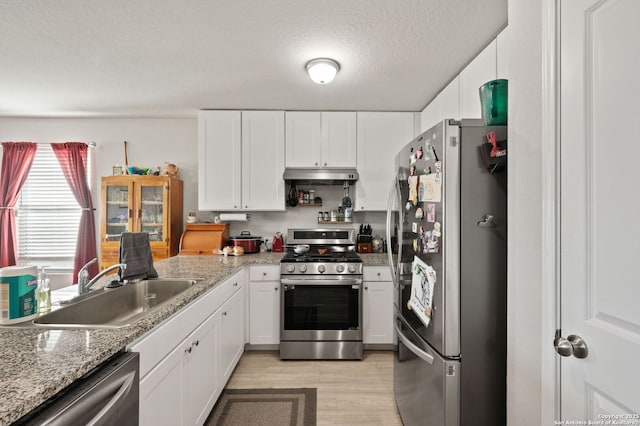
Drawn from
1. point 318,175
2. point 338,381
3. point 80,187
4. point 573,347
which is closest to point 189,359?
point 338,381

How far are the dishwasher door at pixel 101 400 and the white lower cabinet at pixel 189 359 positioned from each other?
0.08m

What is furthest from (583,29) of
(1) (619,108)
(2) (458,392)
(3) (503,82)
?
(2) (458,392)

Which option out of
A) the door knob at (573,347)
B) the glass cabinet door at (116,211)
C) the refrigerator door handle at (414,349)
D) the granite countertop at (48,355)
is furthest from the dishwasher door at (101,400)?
the glass cabinet door at (116,211)

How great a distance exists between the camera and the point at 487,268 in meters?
1.35

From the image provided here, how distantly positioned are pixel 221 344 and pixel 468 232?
1.79 metres

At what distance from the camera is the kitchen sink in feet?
4.37

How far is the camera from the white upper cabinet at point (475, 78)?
6.47 feet

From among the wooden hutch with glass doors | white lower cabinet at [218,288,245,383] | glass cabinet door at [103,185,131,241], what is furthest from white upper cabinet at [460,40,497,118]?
glass cabinet door at [103,185,131,241]

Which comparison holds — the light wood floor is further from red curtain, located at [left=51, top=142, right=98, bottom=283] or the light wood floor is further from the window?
the window

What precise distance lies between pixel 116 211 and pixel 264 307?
2.12 metres

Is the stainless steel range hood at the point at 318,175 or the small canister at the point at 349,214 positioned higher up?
the stainless steel range hood at the point at 318,175

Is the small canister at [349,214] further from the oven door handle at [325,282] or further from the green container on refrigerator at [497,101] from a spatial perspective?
the green container on refrigerator at [497,101]

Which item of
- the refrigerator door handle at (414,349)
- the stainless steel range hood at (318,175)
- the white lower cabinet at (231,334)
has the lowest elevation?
the white lower cabinet at (231,334)

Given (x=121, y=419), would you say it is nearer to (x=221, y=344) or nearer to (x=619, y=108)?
(x=221, y=344)
